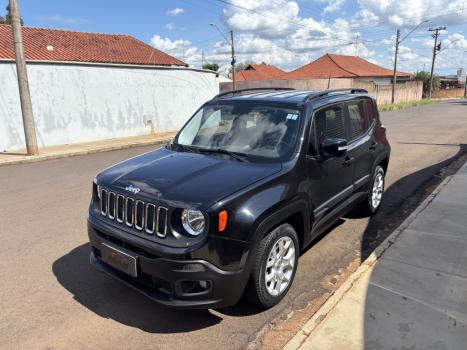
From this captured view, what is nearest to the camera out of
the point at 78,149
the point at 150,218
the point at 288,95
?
the point at 150,218

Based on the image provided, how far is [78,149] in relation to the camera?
1383 centimetres

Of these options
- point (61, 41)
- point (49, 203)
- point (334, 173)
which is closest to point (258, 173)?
point (334, 173)

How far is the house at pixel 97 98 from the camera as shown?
13.9 meters

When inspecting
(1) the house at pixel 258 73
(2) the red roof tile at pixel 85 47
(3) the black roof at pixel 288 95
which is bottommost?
(3) the black roof at pixel 288 95

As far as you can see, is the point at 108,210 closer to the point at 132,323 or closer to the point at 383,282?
the point at 132,323

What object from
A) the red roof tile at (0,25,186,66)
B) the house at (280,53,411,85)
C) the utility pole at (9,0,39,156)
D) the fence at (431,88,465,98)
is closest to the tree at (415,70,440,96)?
the fence at (431,88,465,98)

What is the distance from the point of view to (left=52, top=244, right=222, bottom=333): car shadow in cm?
336

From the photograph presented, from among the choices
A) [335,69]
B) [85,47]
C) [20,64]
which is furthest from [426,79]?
[20,64]

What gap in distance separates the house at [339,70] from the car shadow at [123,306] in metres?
57.7

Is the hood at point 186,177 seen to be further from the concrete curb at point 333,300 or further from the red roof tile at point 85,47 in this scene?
the red roof tile at point 85,47

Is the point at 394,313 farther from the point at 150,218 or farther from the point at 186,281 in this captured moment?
the point at 150,218

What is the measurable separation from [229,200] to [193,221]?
308 mm

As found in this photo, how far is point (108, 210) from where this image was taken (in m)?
3.52

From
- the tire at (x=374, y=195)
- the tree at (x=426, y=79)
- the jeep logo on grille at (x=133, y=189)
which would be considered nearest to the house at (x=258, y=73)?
the tree at (x=426, y=79)
